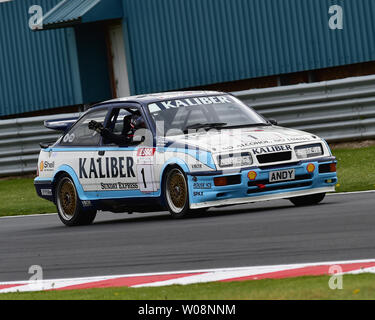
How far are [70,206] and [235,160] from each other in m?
2.97

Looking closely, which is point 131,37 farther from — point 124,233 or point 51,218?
point 124,233

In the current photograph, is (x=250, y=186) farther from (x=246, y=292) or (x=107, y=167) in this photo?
(x=246, y=292)

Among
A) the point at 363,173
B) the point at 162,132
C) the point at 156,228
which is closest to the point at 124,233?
the point at 156,228

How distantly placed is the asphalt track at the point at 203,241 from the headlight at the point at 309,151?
23.9 inches

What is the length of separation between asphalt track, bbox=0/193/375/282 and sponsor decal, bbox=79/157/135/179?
64cm

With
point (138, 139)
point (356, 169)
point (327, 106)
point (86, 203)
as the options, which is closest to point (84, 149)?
point (86, 203)

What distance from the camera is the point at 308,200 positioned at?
45.1 ft

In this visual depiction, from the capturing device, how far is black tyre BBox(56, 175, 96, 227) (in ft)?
48.1

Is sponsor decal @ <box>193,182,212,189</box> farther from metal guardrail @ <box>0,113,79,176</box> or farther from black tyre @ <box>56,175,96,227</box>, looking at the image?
metal guardrail @ <box>0,113,79,176</box>

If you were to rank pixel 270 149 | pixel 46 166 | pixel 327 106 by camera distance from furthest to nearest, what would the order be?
pixel 327 106
pixel 46 166
pixel 270 149

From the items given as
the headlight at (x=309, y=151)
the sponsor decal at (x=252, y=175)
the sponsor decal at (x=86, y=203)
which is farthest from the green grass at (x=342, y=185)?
the sponsor decal at (x=86, y=203)

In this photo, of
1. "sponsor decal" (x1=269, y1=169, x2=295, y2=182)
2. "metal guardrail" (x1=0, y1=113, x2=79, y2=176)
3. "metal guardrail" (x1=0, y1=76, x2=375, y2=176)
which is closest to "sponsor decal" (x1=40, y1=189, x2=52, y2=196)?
"sponsor decal" (x1=269, y1=169, x2=295, y2=182)

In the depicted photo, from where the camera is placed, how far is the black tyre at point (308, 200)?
44.9 feet

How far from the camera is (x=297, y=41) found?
24234 millimetres
